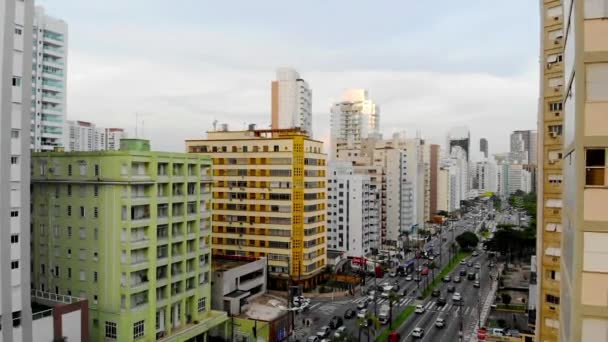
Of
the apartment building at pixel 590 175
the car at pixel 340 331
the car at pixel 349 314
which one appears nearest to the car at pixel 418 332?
the car at pixel 340 331

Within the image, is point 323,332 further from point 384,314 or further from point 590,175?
point 590,175

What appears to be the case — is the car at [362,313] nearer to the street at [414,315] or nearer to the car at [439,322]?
the street at [414,315]

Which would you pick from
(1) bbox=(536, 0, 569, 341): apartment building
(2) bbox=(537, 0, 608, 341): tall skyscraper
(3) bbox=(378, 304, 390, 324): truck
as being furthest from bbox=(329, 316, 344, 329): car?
(2) bbox=(537, 0, 608, 341): tall skyscraper

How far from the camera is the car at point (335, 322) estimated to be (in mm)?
58206

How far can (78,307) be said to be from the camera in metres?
37.5

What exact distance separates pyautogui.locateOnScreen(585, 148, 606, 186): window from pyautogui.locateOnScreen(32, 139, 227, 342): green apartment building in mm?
38090

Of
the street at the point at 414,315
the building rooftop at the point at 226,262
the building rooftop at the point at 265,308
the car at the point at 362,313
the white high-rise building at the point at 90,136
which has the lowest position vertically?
the street at the point at 414,315

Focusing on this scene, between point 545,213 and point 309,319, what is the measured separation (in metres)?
40.5

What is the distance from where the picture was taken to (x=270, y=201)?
2943 inches

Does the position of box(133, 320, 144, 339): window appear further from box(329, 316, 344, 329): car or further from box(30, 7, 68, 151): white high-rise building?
box(30, 7, 68, 151): white high-rise building

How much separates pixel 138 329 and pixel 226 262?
81.3ft

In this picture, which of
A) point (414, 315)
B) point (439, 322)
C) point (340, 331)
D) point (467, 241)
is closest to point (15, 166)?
point (340, 331)

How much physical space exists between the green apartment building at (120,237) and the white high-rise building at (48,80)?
38.5m

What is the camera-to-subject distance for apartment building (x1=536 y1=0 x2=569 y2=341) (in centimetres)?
2548
